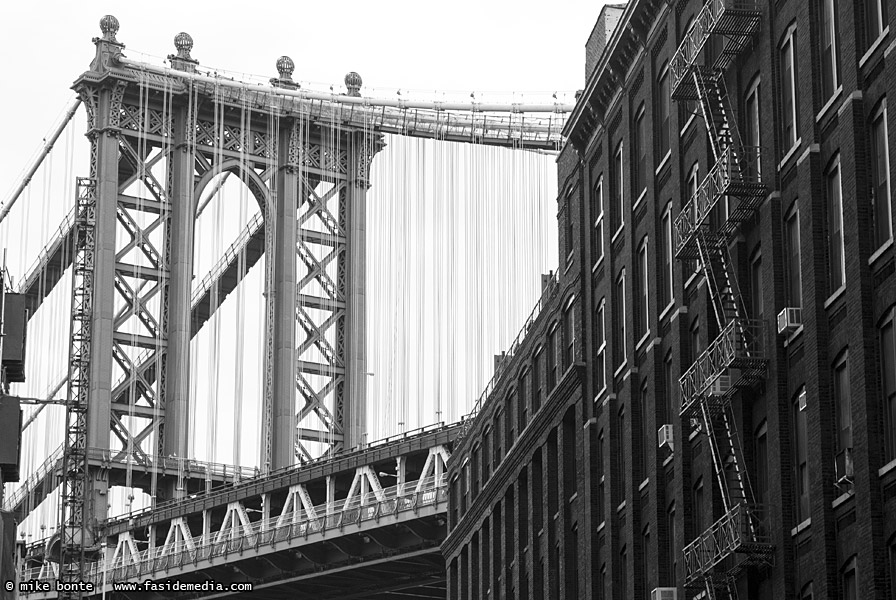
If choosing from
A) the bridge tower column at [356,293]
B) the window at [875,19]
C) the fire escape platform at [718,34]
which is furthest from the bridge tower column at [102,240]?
the window at [875,19]

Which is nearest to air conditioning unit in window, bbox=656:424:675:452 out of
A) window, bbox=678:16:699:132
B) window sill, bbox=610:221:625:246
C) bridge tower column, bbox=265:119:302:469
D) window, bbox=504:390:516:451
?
window, bbox=678:16:699:132

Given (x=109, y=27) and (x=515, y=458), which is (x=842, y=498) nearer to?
(x=515, y=458)

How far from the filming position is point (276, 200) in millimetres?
148375

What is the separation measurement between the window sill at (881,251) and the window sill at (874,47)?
3875 millimetres

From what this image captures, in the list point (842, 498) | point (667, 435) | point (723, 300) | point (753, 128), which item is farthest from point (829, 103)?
point (667, 435)

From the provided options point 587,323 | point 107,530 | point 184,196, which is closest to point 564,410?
point 587,323

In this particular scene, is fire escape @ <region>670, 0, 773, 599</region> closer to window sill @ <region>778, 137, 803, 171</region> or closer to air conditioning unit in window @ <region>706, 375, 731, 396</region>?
air conditioning unit in window @ <region>706, 375, 731, 396</region>

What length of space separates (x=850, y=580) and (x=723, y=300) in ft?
33.8

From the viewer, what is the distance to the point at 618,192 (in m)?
61.1

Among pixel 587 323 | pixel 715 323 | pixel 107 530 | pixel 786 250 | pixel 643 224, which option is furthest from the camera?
pixel 107 530

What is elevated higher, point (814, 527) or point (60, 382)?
point (60, 382)

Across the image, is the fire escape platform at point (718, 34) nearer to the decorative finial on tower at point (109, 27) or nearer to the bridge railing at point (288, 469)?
the bridge railing at point (288, 469)

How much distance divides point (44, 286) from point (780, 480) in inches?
4787

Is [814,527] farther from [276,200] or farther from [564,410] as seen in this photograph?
[276,200]
